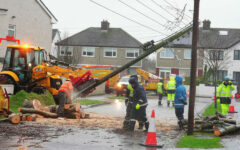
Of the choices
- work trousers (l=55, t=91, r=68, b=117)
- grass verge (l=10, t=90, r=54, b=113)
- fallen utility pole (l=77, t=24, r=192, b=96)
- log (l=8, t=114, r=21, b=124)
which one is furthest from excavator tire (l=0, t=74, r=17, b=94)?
log (l=8, t=114, r=21, b=124)

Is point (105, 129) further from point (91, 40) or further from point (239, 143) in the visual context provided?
point (91, 40)

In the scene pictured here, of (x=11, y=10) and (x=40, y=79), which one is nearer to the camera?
(x=40, y=79)

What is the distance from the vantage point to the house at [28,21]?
3056cm

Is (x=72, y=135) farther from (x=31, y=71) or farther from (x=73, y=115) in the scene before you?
(x=31, y=71)

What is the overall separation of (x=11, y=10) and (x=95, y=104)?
485 inches

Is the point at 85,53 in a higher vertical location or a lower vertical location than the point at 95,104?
higher

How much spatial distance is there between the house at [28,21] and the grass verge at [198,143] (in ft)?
65.3

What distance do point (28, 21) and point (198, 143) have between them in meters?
25.2

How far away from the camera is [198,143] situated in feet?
33.5

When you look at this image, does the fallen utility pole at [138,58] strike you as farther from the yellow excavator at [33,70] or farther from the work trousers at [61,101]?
the work trousers at [61,101]

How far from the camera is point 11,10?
3058 centimetres

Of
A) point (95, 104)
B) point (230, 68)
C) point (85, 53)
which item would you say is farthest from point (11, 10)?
point (230, 68)

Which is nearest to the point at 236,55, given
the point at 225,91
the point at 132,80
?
the point at 225,91

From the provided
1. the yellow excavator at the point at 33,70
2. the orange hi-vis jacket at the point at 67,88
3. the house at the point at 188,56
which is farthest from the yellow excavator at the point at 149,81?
the orange hi-vis jacket at the point at 67,88
